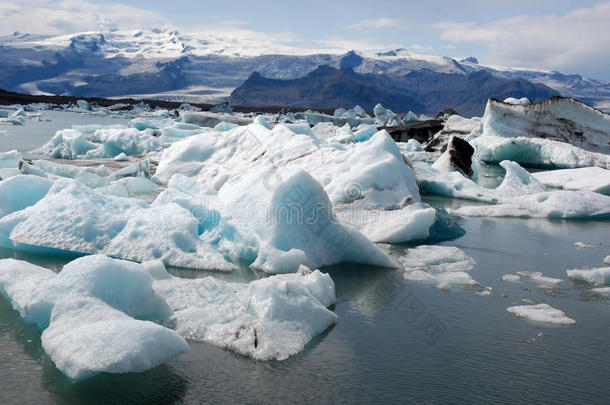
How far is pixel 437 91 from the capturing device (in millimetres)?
165250

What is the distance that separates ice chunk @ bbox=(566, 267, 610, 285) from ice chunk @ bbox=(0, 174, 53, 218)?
19.0 feet

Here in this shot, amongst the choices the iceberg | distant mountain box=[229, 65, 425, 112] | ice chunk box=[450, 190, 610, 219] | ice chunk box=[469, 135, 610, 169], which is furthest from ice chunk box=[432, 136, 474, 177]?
distant mountain box=[229, 65, 425, 112]

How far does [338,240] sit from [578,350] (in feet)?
7.81

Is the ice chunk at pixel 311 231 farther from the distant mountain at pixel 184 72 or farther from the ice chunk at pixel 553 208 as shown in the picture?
the distant mountain at pixel 184 72

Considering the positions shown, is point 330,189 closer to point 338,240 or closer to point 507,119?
point 338,240

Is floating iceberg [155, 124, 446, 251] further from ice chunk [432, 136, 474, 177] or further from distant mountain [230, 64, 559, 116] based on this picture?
distant mountain [230, 64, 559, 116]

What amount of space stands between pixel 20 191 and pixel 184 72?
146490mm

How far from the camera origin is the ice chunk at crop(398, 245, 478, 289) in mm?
4777

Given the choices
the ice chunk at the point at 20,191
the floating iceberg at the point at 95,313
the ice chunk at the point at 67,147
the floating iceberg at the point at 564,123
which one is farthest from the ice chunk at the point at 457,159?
the floating iceberg at the point at 95,313

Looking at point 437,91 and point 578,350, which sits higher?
point 578,350

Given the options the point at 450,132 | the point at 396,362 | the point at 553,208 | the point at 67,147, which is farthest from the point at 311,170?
the point at 450,132

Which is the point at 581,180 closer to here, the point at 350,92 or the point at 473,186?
the point at 473,186

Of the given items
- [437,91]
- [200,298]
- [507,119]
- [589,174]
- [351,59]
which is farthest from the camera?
[351,59]

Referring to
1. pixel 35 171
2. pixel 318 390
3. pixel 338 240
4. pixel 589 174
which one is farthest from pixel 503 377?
pixel 589 174
